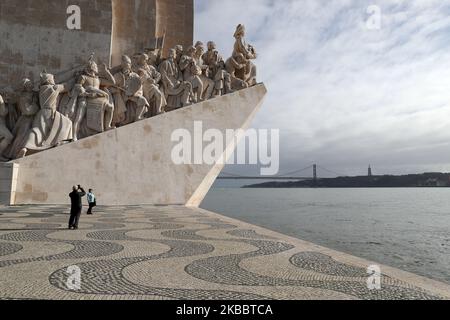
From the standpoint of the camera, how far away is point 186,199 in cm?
945

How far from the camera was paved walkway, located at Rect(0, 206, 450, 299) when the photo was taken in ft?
7.42

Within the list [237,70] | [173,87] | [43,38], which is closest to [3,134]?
[43,38]

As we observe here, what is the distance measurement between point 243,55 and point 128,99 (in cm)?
373

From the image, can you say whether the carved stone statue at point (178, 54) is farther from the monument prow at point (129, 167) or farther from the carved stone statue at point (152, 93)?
the monument prow at point (129, 167)

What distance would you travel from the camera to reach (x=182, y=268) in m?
2.88

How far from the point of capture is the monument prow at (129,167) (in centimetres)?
819

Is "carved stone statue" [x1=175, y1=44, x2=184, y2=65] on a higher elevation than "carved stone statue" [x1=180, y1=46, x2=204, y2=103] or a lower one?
higher

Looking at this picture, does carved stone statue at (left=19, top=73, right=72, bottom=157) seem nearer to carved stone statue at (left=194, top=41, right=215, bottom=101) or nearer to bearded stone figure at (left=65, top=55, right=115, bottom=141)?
bearded stone figure at (left=65, top=55, right=115, bottom=141)

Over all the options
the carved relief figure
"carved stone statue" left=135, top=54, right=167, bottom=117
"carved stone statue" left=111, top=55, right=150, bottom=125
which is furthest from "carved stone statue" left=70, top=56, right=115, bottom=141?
"carved stone statue" left=135, top=54, right=167, bottom=117

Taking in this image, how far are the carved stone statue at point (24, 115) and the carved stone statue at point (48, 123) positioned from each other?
0.19 metres

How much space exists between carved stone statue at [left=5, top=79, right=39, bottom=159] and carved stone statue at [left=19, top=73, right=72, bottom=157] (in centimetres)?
19

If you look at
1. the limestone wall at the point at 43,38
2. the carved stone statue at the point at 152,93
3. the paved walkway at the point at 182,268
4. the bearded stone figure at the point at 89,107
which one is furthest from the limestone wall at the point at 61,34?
the paved walkway at the point at 182,268
